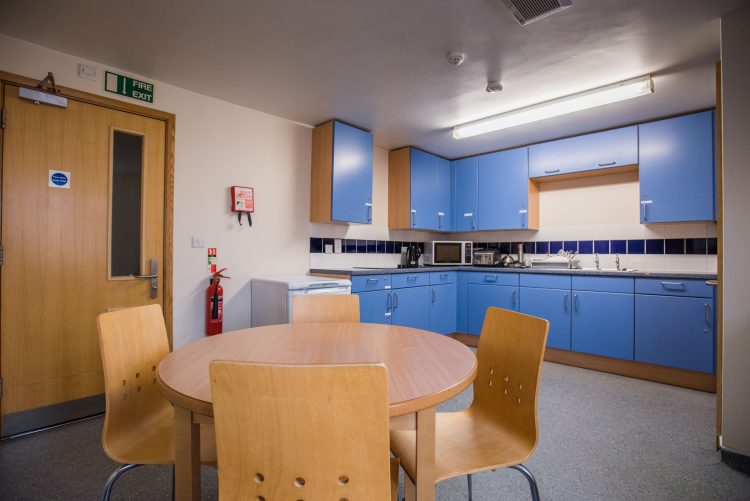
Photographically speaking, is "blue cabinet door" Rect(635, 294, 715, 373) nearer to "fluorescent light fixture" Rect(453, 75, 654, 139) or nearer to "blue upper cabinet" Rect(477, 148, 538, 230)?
"blue upper cabinet" Rect(477, 148, 538, 230)

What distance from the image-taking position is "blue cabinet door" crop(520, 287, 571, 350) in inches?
150

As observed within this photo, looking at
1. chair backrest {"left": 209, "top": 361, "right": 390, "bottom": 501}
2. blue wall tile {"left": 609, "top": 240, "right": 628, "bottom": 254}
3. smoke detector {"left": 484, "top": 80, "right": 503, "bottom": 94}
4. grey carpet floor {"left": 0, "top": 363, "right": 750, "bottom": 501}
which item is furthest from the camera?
blue wall tile {"left": 609, "top": 240, "right": 628, "bottom": 254}

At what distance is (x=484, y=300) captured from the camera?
4.45 m

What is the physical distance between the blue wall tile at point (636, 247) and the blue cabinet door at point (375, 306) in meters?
2.67

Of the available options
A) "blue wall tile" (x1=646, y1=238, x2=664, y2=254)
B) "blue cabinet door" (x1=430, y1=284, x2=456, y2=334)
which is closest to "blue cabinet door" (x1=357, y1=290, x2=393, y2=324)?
"blue cabinet door" (x1=430, y1=284, x2=456, y2=334)

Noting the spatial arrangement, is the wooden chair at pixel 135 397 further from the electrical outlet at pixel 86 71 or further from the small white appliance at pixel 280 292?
the electrical outlet at pixel 86 71

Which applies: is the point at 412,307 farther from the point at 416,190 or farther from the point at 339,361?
the point at 339,361

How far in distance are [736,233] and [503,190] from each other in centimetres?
270

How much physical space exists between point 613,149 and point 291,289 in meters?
3.57

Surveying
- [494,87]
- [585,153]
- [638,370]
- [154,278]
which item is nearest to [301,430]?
[154,278]

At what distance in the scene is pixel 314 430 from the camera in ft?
2.30

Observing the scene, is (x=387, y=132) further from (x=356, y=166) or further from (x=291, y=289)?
(x=291, y=289)

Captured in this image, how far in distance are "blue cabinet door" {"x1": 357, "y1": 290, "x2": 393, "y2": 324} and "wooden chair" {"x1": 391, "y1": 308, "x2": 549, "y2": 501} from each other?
204 centimetres

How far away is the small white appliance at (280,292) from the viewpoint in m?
3.01
